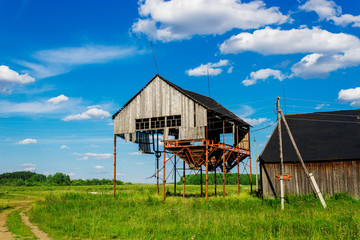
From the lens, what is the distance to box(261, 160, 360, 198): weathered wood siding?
29.2 metres

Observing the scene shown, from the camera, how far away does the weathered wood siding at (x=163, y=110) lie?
33.4 meters

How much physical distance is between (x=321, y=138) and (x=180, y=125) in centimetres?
1484

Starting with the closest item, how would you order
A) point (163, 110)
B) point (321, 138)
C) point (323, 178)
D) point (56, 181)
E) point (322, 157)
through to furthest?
1. point (323, 178)
2. point (322, 157)
3. point (321, 138)
4. point (163, 110)
5. point (56, 181)

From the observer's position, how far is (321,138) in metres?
33.4

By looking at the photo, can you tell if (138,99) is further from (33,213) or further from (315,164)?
(315,164)

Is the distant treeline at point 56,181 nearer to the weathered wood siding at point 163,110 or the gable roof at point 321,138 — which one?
the weathered wood siding at point 163,110

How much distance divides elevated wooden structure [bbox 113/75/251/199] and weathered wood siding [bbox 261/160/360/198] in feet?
16.6

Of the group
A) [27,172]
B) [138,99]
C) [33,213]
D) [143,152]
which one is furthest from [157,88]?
[27,172]

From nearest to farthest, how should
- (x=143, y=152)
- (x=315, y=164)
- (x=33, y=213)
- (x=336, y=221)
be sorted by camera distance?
(x=336, y=221)
(x=33, y=213)
(x=315, y=164)
(x=143, y=152)

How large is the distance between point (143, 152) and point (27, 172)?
12255 cm

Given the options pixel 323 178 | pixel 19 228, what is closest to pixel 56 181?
pixel 19 228

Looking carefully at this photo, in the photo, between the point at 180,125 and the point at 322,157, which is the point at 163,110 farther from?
the point at 322,157

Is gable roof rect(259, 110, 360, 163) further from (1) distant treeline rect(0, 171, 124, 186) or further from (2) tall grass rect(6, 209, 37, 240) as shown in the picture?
(1) distant treeline rect(0, 171, 124, 186)

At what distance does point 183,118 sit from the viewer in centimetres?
3409
